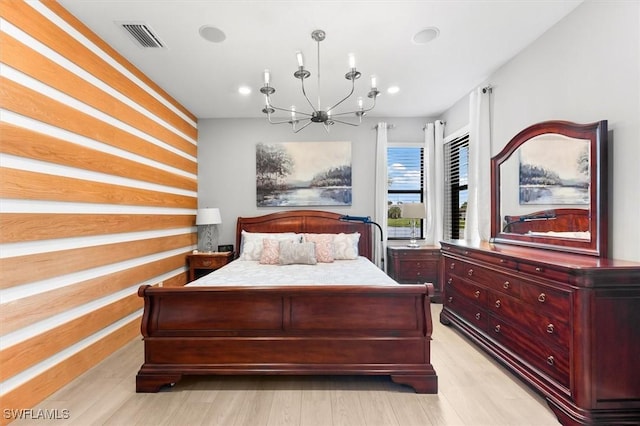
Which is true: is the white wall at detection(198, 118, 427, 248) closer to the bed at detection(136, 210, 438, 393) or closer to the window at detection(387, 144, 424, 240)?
the window at detection(387, 144, 424, 240)

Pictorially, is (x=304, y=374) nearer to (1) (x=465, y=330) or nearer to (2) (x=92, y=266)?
(1) (x=465, y=330)

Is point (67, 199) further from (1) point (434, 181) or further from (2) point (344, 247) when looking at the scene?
(1) point (434, 181)

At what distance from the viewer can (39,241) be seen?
1.94 meters

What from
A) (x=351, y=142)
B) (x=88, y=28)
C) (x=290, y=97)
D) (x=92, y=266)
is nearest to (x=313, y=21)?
(x=290, y=97)

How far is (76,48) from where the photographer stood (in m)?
2.25

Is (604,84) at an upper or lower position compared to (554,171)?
upper

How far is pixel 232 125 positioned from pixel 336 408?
A: 4.01 meters

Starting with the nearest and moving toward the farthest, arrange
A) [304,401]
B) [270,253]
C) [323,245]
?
[304,401] → [270,253] → [323,245]

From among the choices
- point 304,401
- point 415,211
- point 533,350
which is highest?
point 415,211

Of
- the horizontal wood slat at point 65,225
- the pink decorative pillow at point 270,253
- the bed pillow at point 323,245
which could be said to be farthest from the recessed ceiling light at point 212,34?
the bed pillow at point 323,245

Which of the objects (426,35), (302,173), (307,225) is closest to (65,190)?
(307,225)

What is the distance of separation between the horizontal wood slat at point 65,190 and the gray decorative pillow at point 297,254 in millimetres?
1549

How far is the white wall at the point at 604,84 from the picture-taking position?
1.83 metres

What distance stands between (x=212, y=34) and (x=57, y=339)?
260 centimetres
